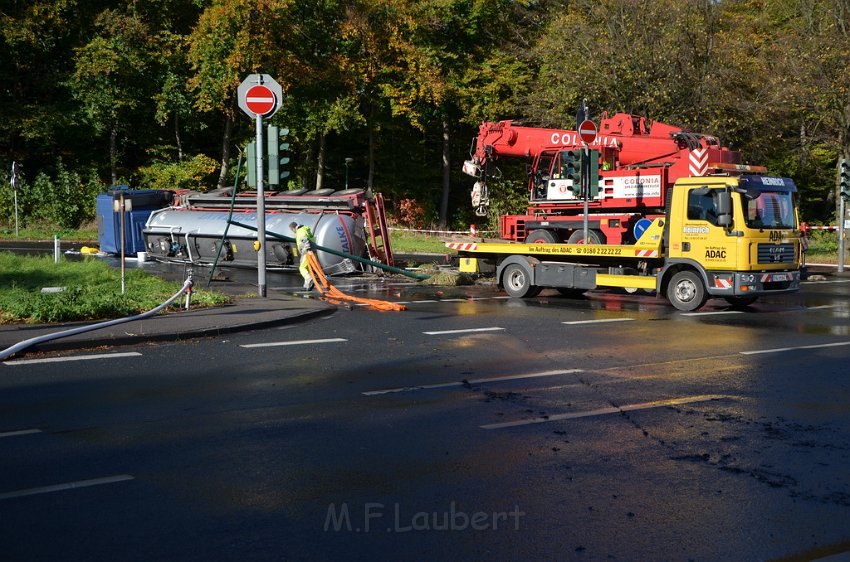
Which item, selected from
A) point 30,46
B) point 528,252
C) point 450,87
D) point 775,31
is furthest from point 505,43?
point 528,252

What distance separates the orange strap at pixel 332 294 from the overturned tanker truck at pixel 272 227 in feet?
8.23

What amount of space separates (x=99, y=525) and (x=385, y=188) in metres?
46.1

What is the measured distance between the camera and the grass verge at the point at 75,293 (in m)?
14.2

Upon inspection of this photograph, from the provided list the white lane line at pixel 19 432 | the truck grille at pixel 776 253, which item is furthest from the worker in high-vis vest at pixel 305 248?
the white lane line at pixel 19 432

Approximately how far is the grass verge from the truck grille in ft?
31.4

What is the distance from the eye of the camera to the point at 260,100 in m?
18.5

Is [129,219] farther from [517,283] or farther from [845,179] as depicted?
[845,179]

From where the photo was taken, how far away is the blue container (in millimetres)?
31028

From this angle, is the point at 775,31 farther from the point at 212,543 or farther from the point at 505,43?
the point at 212,543

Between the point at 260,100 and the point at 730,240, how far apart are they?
29.8 ft

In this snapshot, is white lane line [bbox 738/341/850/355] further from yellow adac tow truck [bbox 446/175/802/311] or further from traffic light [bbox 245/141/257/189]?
traffic light [bbox 245/141/257/189]

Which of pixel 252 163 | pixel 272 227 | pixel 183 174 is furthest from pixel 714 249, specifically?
pixel 183 174

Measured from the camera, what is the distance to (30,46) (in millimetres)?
46375

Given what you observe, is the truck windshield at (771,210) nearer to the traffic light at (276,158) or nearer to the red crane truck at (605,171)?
the red crane truck at (605,171)
